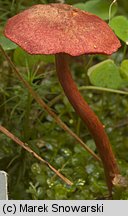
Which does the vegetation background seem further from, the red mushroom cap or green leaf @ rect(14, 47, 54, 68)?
the red mushroom cap

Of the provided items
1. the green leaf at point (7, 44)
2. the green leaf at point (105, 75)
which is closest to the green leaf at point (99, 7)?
the green leaf at point (105, 75)

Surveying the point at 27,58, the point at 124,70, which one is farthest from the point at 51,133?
the point at 124,70

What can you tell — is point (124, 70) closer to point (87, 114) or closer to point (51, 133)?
point (87, 114)

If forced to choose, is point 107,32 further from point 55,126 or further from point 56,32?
point 55,126

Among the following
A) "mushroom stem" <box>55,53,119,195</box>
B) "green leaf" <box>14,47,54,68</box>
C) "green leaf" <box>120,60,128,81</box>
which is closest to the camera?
"mushroom stem" <box>55,53,119,195</box>

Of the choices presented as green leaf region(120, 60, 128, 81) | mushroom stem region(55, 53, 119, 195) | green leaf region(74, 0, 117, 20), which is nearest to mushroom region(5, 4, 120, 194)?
mushroom stem region(55, 53, 119, 195)

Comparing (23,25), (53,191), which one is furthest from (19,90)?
(23,25)

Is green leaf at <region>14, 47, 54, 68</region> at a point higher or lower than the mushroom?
lower
